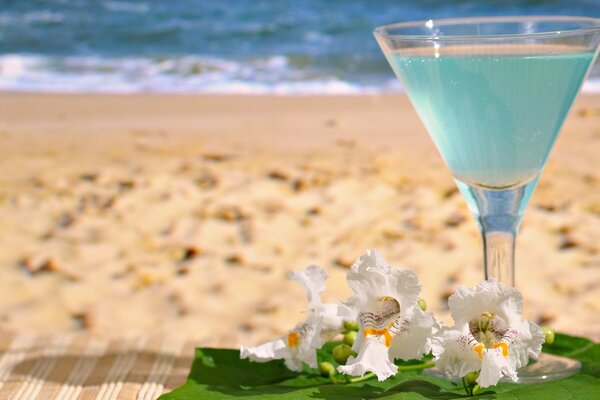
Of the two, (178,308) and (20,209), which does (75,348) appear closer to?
(178,308)

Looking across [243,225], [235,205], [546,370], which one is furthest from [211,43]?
[546,370]

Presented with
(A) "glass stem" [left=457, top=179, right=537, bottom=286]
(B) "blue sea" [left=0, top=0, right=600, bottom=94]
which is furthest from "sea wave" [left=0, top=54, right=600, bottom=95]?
(A) "glass stem" [left=457, top=179, right=537, bottom=286]

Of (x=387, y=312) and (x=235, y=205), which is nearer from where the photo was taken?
(x=387, y=312)

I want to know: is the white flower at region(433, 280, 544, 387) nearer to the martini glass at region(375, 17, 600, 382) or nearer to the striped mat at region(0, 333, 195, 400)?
the martini glass at region(375, 17, 600, 382)

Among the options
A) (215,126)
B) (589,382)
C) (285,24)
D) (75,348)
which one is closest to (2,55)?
(285,24)

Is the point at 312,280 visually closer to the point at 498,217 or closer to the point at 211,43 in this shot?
the point at 498,217

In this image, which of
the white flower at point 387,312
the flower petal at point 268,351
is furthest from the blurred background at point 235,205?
the white flower at point 387,312
